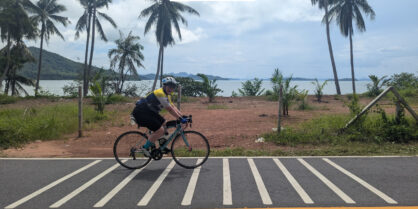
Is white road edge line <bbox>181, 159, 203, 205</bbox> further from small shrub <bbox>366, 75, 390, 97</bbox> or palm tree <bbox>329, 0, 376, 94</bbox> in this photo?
palm tree <bbox>329, 0, 376, 94</bbox>

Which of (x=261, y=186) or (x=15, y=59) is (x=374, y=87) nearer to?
(x=261, y=186)

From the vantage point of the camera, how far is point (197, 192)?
4.42 meters

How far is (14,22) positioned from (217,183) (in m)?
32.6

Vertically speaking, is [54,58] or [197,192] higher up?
[54,58]

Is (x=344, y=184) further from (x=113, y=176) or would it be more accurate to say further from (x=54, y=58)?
(x=54, y=58)

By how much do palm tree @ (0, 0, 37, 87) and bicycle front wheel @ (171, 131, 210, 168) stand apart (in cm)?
3029

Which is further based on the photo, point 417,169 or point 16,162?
point 16,162

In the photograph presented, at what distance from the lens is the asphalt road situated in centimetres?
403

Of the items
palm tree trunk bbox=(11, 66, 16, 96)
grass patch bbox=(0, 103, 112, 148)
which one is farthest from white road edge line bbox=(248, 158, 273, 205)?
palm tree trunk bbox=(11, 66, 16, 96)

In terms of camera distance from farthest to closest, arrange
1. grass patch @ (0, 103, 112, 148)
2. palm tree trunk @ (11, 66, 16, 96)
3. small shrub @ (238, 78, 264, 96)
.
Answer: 1. palm tree trunk @ (11, 66, 16, 96)
2. small shrub @ (238, 78, 264, 96)
3. grass patch @ (0, 103, 112, 148)

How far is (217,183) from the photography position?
484cm

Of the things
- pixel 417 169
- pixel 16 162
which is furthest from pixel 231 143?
pixel 16 162

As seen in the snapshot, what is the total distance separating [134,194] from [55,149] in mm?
4823

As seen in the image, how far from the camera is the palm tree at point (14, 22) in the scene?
2930 centimetres
